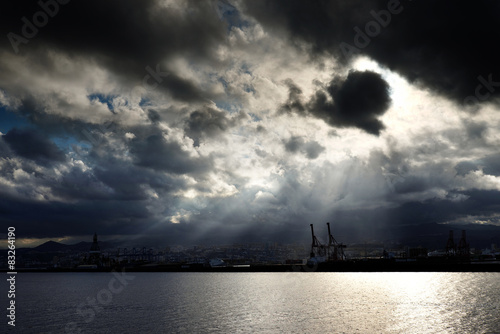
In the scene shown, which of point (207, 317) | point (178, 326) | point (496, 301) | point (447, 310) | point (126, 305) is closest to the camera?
point (178, 326)

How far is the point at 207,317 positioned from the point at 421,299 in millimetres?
56788

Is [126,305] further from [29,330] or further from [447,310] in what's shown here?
[447,310]

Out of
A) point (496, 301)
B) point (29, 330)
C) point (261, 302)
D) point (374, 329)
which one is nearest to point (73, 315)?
point (29, 330)

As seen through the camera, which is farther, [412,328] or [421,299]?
[421,299]

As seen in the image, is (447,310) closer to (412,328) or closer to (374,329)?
(412,328)

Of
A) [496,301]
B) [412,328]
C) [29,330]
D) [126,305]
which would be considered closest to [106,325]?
[29,330]

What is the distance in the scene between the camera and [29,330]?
57906 millimetres

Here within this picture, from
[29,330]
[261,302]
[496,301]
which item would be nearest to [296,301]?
[261,302]

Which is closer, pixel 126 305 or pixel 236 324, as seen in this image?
pixel 236 324

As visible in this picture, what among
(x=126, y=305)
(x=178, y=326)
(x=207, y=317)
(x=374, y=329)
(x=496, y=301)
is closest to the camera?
(x=374, y=329)

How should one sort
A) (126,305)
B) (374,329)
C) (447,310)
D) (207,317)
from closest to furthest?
1. (374,329)
2. (207,317)
3. (447,310)
4. (126,305)

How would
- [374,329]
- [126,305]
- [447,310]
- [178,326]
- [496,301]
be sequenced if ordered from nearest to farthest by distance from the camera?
[374,329] → [178,326] → [447,310] → [496,301] → [126,305]

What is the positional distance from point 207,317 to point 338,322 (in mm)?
24198

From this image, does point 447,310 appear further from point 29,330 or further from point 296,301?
point 29,330
